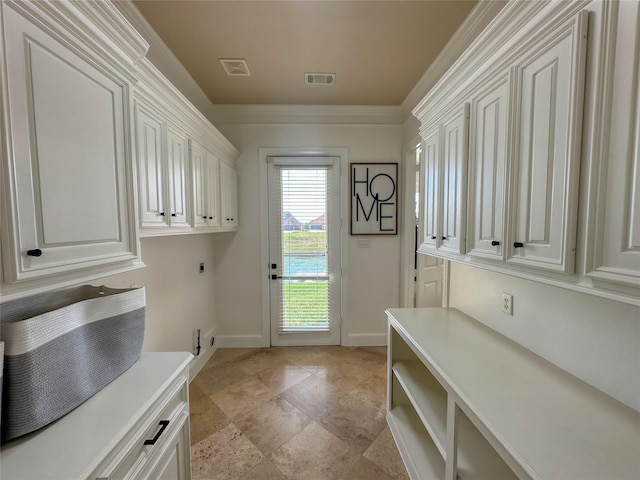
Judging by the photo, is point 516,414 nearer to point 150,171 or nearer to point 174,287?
point 150,171

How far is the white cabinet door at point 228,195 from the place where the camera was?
2.58 meters

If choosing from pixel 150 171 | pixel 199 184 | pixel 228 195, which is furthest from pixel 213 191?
pixel 150 171

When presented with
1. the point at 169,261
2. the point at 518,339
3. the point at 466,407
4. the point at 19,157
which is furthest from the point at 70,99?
the point at 518,339

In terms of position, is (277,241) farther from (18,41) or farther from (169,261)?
(18,41)

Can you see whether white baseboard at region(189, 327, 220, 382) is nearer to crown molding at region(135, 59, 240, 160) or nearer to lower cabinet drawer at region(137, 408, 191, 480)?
lower cabinet drawer at region(137, 408, 191, 480)

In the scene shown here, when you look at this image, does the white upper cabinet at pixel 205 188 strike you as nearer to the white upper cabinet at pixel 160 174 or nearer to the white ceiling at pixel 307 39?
the white upper cabinet at pixel 160 174

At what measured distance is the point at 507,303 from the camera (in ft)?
4.74

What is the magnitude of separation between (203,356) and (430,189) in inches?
106

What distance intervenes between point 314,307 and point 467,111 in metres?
2.48

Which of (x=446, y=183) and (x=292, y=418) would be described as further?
Answer: (x=292, y=418)

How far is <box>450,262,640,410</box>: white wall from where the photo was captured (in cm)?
90

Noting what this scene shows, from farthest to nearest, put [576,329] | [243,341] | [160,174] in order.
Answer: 1. [243,341]
2. [160,174]
3. [576,329]

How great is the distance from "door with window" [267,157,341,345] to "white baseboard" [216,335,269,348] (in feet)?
0.51

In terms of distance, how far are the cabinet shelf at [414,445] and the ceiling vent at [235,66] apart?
2983 millimetres
